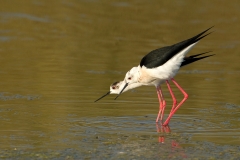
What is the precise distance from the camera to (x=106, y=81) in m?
10.3

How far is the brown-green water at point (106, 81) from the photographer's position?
650cm

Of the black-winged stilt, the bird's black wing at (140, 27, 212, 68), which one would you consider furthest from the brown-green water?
the bird's black wing at (140, 27, 212, 68)

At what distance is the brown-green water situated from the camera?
21.3ft

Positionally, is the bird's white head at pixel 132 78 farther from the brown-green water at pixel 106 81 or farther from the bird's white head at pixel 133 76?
the brown-green water at pixel 106 81

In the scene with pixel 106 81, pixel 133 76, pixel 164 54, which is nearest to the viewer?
pixel 164 54

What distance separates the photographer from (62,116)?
7910mm

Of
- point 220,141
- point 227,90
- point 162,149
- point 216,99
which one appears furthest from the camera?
point 227,90

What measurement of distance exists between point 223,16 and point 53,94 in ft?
30.4

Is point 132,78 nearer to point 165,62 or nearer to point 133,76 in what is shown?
point 133,76

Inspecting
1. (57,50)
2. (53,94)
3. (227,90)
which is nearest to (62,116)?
(53,94)

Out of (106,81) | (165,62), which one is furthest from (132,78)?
(106,81)

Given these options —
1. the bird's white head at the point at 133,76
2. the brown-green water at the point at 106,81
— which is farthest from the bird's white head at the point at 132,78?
the brown-green water at the point at 106,81

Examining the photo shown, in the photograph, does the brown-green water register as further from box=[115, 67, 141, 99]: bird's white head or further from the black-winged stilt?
the black-winged stilt

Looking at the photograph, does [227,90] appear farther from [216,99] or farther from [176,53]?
[176,53]
